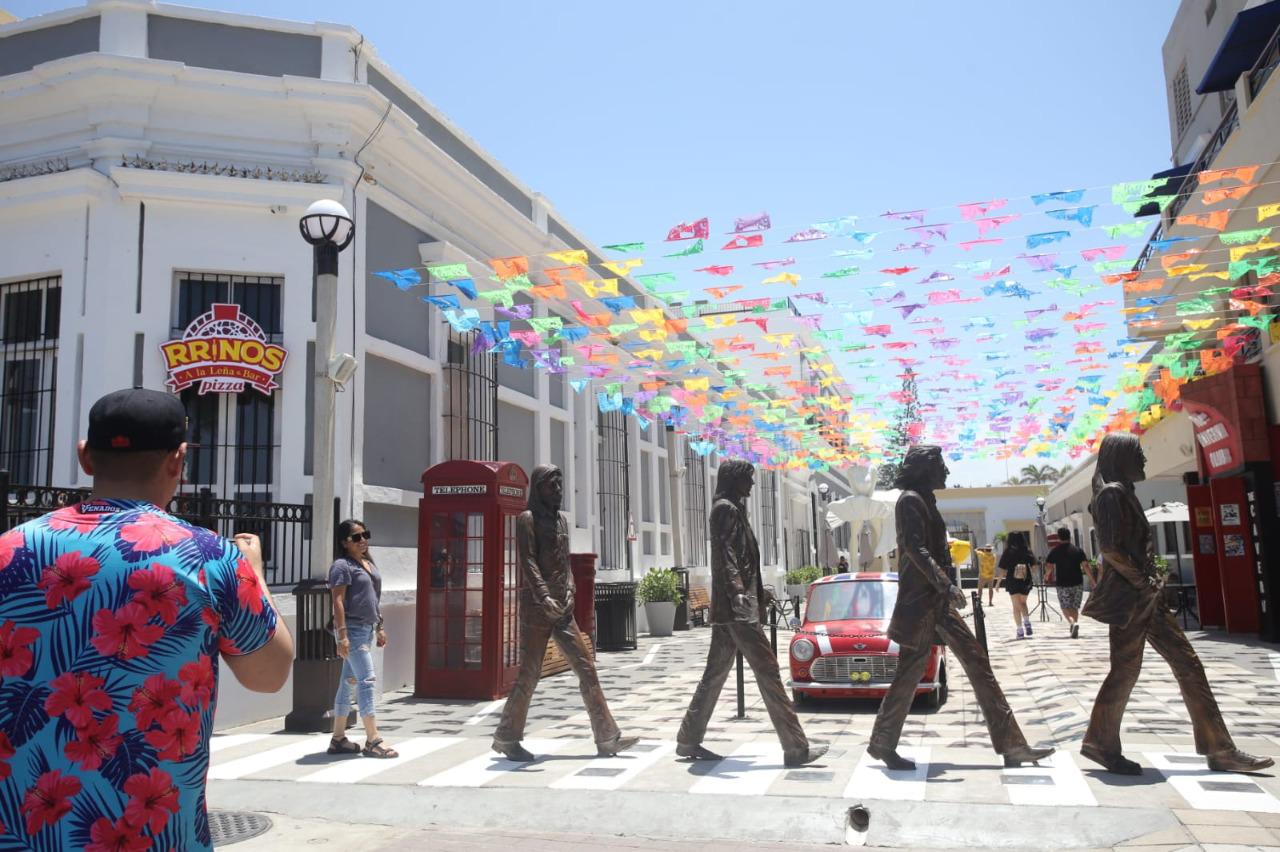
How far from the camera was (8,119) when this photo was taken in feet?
42.1

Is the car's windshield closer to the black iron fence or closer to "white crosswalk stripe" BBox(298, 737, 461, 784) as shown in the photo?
"white crosswalk stripe" BBox(298, 737, 461, 784)

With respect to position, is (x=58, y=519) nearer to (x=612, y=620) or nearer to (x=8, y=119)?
(x=8, y=119)

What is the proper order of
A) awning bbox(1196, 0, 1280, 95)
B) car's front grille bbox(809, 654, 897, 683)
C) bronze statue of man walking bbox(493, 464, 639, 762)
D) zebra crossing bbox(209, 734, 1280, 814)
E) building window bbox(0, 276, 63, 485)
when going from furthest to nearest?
awning bbox(1196, 0, 1280, 95) → building window bbox(0, 276, 63, 485) → car's front grille bbox(809, 654, 897, 683) → bronze statue of man walking bbox(493, 464, 639, 762) → zebra crossing bbox(209, 734, 1280, 814)

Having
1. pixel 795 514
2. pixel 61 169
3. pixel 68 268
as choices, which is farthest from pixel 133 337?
pixel 795 514

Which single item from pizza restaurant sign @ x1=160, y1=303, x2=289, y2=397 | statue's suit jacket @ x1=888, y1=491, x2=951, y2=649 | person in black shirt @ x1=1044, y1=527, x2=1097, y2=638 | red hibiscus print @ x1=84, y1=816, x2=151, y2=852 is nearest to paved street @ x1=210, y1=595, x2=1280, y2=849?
statue's suit jacket @ x1=888, y1=491, x2=951, y2=649

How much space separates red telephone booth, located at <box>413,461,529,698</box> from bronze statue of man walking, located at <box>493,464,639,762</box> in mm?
3575

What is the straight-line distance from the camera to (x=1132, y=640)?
21.2 feet

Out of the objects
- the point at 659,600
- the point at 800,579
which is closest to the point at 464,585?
the point at 659,600

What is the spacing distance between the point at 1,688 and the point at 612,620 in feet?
51.1

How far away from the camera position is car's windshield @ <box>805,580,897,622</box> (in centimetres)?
1084

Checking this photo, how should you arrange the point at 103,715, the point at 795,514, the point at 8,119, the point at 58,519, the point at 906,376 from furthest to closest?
the point at 795,514
the point at 906,376
the point at 8,119
the point at 58,519
the point at 103,715

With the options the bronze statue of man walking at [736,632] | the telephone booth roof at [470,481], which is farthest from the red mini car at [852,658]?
the telephone booth roof at [470,481]

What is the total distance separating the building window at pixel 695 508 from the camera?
28.4 m

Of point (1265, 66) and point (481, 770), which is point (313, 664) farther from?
point (1265, 66)
